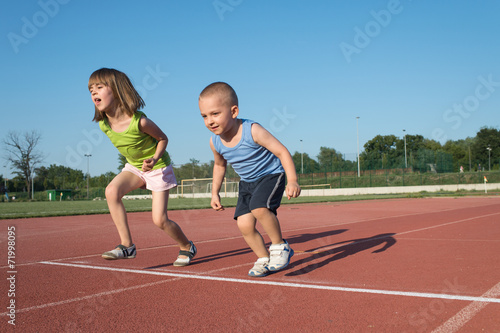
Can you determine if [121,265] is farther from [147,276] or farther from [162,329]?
[162,329]

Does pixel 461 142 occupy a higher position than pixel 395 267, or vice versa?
pixel 461 142

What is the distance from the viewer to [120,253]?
4.96 metres

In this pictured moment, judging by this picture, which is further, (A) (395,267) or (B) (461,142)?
(B) (461,142)

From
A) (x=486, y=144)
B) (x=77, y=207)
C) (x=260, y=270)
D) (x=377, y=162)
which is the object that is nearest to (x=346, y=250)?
(x=260, y=270)

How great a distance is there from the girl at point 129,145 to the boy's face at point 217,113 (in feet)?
2.73

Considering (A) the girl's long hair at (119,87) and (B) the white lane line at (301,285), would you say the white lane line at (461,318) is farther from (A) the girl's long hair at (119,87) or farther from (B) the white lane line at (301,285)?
(A) the girl's long hair at (119,87)

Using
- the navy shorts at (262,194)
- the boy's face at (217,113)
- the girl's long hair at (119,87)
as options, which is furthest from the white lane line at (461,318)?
the girl's long hair at (119,87)

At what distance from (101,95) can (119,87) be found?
21 cm

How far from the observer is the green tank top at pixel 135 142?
489cm

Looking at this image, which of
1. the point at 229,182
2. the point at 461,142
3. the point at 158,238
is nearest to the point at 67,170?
the point at 229,182

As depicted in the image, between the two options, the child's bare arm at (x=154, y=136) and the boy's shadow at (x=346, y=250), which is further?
the boy's shadow at (x=346, y=250)

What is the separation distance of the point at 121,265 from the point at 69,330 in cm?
255

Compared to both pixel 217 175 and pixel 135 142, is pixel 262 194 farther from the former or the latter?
pixel 135 142

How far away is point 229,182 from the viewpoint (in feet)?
160
